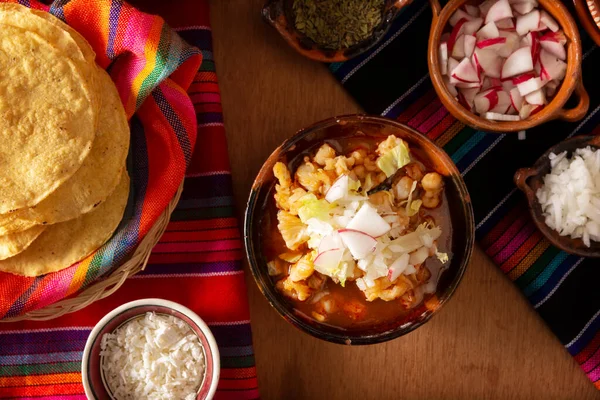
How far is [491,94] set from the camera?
5.51 feet

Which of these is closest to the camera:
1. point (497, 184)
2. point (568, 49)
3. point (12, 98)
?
point (12, 98)

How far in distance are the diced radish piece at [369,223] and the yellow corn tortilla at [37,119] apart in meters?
0.59

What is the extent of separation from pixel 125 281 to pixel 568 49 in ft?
4.16

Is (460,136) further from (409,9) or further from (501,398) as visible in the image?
(501,398)

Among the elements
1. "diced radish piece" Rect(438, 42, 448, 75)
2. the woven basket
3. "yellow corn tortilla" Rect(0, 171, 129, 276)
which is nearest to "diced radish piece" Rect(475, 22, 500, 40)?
"diced radish piece" Rect(438, 42, 448, 75)

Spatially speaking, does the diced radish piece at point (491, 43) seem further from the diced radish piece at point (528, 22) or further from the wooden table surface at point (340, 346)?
the wooden table surface at point (340, 346)

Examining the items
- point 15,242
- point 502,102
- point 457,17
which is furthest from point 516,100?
point 15,242

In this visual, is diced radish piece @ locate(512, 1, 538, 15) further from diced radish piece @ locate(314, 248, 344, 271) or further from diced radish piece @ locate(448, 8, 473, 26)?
diced radish piece @ locate(314, 248, 344, 271)

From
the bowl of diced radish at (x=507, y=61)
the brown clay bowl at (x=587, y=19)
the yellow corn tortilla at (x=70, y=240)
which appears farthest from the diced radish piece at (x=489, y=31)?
the yellow corn tortilla at (x=70, y=240)

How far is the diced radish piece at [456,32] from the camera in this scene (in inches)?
66.1

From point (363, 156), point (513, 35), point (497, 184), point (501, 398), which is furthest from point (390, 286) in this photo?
point (513, 35)

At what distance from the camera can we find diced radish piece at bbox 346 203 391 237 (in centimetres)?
141

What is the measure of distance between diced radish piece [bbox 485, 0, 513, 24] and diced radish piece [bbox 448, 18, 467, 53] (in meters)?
0.06

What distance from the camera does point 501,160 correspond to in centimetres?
178
